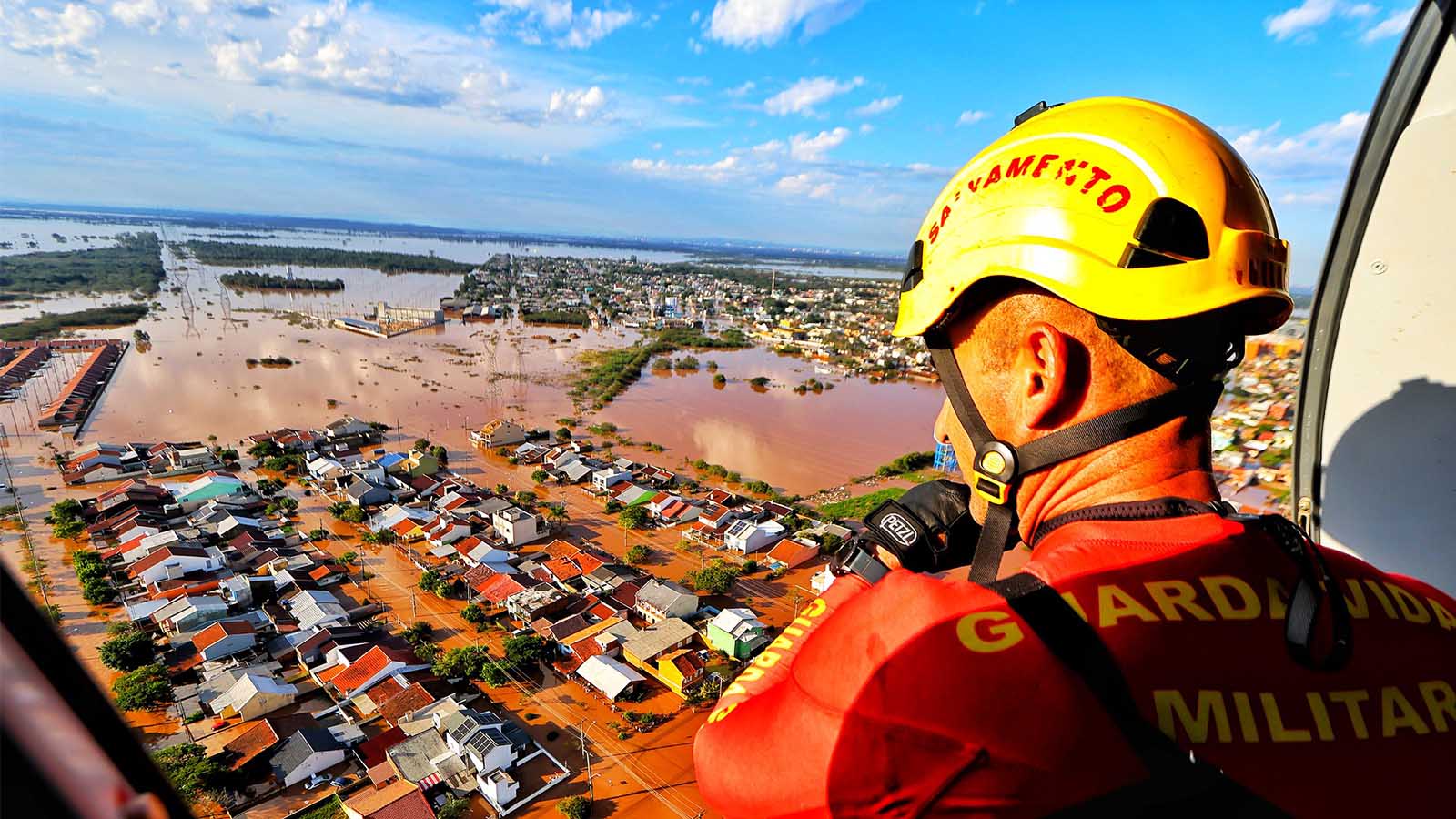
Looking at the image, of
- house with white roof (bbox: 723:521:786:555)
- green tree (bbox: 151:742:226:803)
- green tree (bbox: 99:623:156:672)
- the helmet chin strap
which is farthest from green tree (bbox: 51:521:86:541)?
the helmet chin strap

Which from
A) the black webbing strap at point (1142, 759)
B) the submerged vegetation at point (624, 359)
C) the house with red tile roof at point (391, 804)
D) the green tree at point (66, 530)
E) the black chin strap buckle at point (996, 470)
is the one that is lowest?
the green tree at point (66, 530)

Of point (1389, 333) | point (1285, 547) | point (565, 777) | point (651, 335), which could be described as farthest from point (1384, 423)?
point (651, 335)

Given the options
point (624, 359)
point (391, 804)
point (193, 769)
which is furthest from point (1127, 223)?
point (624, 359)

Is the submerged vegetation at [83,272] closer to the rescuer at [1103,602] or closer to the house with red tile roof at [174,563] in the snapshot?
the house with red tile roof at [174,563]

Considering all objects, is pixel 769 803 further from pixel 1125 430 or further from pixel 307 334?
pixel 307 334

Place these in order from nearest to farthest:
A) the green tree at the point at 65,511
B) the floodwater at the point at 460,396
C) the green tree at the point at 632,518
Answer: the green tree at the point at 65,511, the green tree at the point at 632,518, the floodwater at the point at 460,396

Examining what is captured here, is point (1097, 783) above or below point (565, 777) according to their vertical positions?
above

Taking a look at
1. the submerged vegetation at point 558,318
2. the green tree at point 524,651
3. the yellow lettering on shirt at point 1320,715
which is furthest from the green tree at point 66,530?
the submerged vegetation at point 558,318
